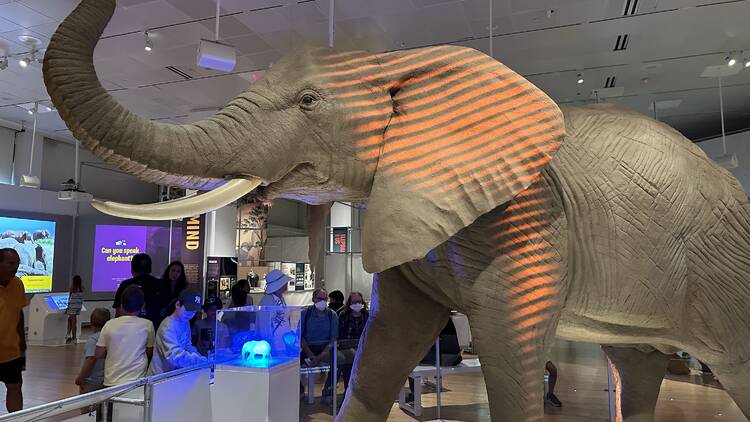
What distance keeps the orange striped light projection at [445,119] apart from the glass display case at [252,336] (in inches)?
94.2

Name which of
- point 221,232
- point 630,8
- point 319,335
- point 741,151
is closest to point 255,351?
point 319,335

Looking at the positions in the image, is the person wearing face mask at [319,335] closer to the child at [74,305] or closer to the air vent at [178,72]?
the air vent at [178,72]

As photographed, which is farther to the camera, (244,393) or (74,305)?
(74,305)

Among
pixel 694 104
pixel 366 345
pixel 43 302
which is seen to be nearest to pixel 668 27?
pixel 694 104

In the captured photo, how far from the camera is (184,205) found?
3.30 ft

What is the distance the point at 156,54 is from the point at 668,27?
6.39 m

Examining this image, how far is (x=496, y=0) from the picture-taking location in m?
5.58

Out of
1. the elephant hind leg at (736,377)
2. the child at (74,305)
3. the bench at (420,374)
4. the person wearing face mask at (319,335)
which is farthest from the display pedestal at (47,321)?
the elephant hind leg at (736,377)

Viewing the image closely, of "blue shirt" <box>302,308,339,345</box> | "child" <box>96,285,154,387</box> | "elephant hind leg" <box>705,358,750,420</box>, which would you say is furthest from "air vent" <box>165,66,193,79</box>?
"elephant hind leg" <box>705,358,750,420</box>

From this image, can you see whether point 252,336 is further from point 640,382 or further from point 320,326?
point 640,382

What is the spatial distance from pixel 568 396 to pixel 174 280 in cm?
381

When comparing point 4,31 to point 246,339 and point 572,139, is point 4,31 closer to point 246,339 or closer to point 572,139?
point 246,339

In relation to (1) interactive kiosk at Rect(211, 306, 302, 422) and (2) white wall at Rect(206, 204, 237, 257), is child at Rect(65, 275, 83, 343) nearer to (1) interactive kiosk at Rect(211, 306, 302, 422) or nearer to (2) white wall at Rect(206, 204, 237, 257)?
(2) white wall at Rect(206, 204, 237, 257)

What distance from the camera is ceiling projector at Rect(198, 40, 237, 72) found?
4.38 meters
